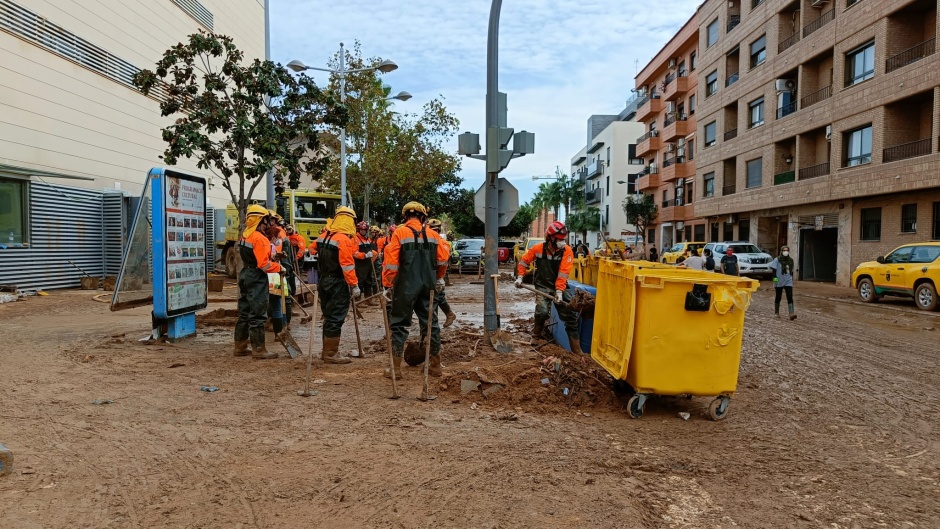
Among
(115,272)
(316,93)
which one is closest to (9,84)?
(115,272)

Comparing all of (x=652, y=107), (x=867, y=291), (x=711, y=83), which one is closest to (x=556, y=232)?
(x=867, y=291)

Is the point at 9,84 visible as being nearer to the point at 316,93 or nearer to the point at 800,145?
the point at 316,93

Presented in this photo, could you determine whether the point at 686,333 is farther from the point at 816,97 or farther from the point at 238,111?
the point at 816,97

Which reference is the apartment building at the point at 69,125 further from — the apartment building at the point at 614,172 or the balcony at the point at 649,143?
the apartment building at the point at 614,172

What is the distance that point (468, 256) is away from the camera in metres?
27.2

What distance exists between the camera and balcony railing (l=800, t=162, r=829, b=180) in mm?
25280

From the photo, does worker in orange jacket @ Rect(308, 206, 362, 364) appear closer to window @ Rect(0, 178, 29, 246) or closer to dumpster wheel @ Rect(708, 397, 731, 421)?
dumpster wheel @ Rect(708, 397, 731, 421)

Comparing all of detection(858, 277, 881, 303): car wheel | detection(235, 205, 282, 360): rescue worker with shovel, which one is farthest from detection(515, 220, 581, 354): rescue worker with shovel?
detection(858, 277, 881, 303): car wheel

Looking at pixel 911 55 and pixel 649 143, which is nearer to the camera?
pixel 911 55

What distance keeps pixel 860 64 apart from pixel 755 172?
849cm

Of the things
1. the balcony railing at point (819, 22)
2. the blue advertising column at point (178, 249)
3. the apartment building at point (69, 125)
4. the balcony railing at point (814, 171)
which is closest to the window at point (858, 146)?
the balcony railing at point (814, 171)

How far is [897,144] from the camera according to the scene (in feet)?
69.6

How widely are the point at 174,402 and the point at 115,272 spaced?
1485 centimetres

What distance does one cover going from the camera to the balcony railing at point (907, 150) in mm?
20164
